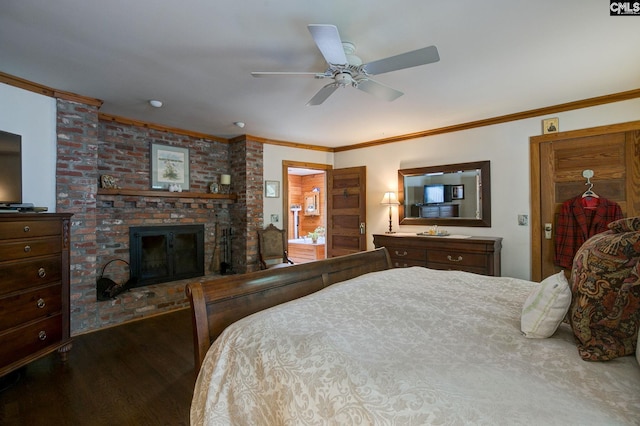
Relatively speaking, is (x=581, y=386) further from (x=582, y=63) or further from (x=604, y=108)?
(x=604, y=108)

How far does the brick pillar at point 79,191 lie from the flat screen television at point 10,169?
0.45 m

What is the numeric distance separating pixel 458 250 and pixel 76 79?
438 centimetres

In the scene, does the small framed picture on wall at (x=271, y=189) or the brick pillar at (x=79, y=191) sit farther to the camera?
the small framed picture on wall at (x=271, y=189)

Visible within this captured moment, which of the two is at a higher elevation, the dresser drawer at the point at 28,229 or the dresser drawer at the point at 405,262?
the dresser drawer at the point at 28,229

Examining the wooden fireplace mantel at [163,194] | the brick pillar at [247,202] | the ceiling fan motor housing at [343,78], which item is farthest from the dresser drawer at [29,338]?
the ceiling fan motor housing at [343,78]

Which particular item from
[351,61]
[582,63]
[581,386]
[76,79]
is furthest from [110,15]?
[582,63]

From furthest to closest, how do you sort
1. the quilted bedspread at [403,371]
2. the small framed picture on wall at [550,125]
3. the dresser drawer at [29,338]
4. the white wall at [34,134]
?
the small framed picture on wall at [550,125]
the white wall at [34,134]
the dresser drawer at [29,338]
the quilted bedspread at [403,371]

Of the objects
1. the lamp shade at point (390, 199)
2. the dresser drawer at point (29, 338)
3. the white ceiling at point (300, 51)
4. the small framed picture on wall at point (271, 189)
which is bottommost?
the dresser drawer at point (29, 338)

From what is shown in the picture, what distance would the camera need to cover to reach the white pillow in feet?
3.75

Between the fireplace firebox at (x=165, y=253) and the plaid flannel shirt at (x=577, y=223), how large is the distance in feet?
15.5

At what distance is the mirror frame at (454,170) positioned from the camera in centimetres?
395

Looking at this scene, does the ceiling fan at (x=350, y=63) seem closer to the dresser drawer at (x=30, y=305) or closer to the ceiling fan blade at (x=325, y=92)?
the ceiling fan blade at (x=325, y=92)

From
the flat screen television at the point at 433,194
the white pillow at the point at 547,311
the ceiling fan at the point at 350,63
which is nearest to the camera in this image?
the white pillow at the point at 547,311

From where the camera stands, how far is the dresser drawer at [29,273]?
2.12 meters
